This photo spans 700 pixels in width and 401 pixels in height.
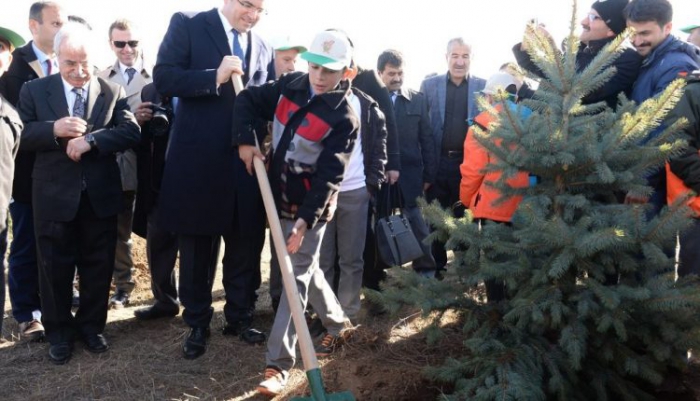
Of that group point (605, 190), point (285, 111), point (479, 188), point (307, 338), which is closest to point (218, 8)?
point (285, 111)

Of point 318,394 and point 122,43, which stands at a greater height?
point 122,43

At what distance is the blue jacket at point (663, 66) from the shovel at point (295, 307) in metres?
2.43

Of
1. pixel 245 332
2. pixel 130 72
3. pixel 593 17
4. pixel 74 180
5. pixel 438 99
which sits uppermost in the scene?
pixel 593 17

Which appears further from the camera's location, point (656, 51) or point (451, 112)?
point (451, 112)

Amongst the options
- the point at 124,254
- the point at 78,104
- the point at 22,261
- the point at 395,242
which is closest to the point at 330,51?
the point at 395,242

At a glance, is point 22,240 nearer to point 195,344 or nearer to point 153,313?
point 153,313

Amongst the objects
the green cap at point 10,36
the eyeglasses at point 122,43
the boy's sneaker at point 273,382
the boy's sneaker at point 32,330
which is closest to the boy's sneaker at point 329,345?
the boy's sneaker at point 273,382

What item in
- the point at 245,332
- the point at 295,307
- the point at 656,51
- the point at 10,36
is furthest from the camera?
the point at 245,332

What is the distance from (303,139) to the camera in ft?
14.0

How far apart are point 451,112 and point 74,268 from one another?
3.63m

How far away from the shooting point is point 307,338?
380cm

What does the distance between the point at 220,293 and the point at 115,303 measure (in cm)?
98

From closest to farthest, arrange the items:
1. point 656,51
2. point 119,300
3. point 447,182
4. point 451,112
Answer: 1. point 656,51
2. point 119,300
3. point 447,182
4. point 451,112

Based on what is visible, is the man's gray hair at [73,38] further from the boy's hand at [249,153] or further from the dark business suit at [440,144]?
the dark business suit at [440,144]
